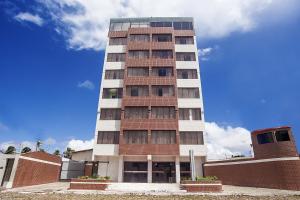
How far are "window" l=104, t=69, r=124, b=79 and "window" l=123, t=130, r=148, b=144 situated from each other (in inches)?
449

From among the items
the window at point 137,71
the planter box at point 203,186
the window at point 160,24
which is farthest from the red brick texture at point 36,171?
the window at point 160,24

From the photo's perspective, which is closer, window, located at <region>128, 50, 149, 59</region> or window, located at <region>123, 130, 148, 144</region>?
window, located at <region>123, 130, 148, 144</region>

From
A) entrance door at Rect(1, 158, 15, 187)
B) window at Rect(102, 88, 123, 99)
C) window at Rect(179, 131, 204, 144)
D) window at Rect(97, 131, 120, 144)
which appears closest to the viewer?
entrance door at Rect(1, 158, 15, 187)

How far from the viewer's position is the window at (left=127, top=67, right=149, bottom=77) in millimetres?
40375

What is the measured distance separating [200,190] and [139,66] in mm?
24867

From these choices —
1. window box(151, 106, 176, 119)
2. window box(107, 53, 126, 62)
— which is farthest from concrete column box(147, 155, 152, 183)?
window box(107, 53, 126, 62)

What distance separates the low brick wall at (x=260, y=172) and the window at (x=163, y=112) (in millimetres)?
10317

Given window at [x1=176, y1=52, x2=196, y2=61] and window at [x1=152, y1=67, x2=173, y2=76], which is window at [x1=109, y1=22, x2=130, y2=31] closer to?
window at [x1=152, y1=67, x2=173, y2=76]

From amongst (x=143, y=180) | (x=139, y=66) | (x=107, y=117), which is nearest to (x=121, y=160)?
(x=143, y=180)

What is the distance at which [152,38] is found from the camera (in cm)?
4391

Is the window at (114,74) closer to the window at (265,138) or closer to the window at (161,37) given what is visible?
the window at (161,37)

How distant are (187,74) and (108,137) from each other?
18706mm

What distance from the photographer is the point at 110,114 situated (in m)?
37.8

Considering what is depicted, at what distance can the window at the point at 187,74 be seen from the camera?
40.5 meters
